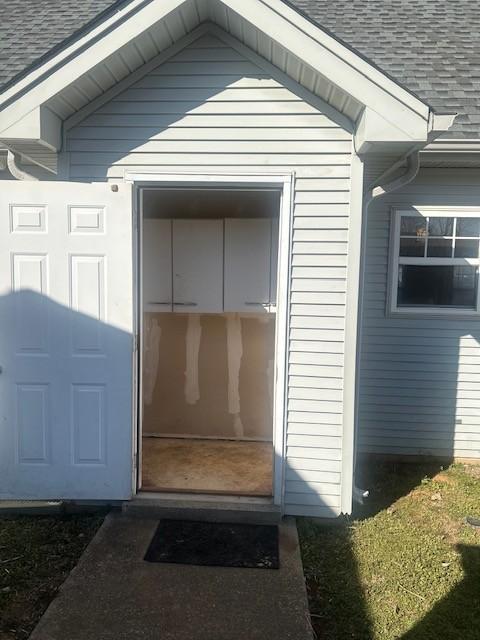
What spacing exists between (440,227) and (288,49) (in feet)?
8.51

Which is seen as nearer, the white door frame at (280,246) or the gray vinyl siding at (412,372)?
the white door frame at (280,246)

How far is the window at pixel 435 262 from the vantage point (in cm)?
473

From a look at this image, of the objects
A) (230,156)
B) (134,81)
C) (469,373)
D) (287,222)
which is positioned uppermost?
(134,81)

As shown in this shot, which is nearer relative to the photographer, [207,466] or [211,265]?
[207,466]

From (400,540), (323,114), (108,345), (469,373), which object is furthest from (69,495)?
(469,373)

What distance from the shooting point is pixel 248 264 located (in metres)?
4.64

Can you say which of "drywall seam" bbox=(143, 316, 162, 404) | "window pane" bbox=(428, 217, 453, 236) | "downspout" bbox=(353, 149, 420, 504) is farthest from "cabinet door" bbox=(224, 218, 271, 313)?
"window pane" bbox=(428, 217, 453, 236)

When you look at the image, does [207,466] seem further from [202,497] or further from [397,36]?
[397,36]

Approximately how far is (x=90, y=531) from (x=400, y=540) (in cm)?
213

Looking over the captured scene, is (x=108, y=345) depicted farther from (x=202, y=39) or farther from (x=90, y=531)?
(x=202, y=39)

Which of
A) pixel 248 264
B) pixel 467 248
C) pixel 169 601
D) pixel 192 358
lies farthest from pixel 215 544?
pixel 467 248

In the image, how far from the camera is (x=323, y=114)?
325cm

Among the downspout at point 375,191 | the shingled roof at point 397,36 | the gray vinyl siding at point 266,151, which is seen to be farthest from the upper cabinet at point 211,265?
the shingled roof at point 397,36

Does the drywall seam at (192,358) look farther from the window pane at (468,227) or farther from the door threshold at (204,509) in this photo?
the window pane at (468,227)
